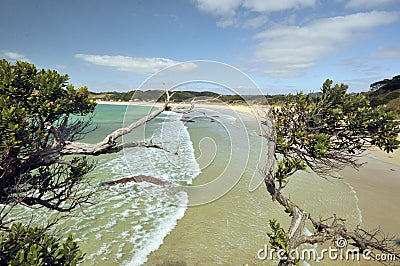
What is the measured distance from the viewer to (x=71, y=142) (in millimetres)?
3797

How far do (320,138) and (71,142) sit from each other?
4.04m

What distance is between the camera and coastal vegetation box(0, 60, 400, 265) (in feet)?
9.72

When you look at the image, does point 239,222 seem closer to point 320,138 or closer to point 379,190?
point 320,138

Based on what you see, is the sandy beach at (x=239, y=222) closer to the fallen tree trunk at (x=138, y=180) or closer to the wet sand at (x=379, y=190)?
the wet sand at (x=379, y=190)

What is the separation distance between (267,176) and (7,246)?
380 centimetres

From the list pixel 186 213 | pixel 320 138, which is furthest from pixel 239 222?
pixel 320 138

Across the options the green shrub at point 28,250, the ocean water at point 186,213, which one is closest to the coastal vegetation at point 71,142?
the green shrub at point 28,250

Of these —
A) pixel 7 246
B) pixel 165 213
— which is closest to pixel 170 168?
pixel 165 213

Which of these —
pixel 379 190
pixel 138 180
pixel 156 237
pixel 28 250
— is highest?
pixel 28 250

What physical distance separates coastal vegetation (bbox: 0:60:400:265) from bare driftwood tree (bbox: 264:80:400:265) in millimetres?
14

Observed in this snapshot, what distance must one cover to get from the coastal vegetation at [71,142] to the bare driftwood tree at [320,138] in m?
0.01

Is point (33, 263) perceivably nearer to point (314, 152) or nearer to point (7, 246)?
point (7, 246)

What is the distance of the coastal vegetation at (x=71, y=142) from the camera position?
2964mm

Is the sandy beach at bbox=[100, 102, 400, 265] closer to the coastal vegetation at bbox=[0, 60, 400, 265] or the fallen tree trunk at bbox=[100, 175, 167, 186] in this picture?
the coastal vegetation at bbox=[0, 60, 400, 265]
